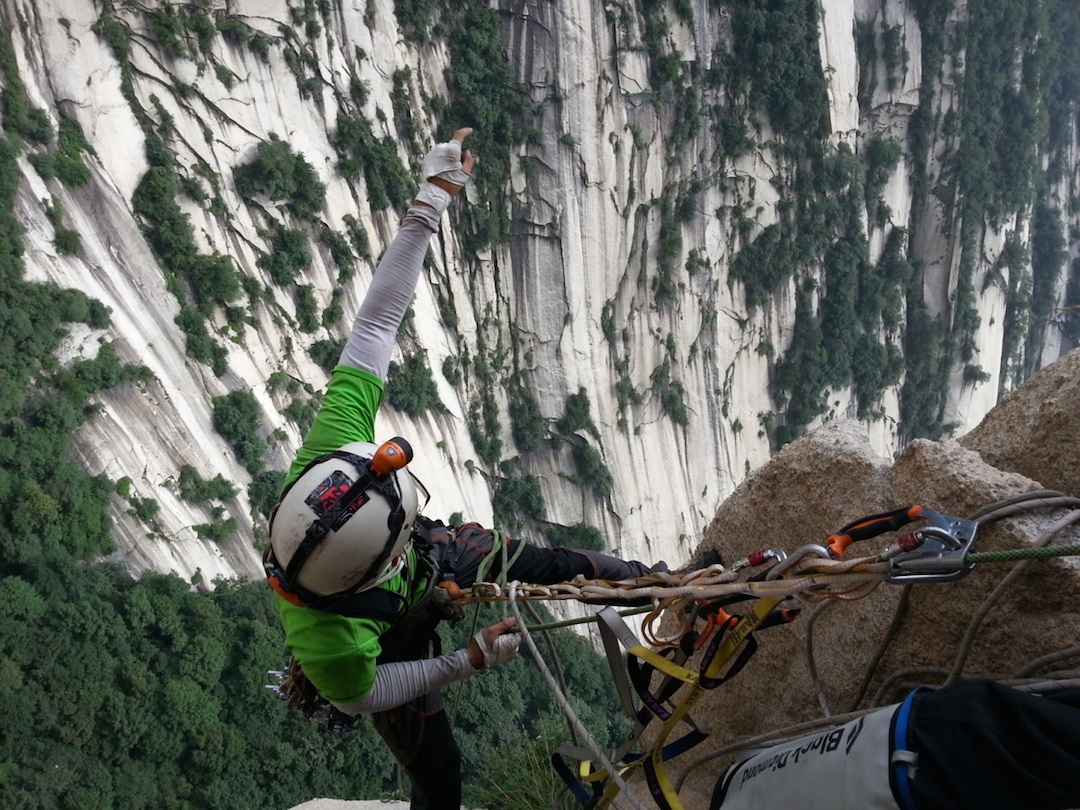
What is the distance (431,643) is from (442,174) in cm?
140

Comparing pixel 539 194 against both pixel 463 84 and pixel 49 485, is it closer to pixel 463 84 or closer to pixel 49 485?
pixel 463 84

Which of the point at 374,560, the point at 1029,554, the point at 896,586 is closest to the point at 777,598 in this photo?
the point at 1029,554

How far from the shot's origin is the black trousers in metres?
2.25

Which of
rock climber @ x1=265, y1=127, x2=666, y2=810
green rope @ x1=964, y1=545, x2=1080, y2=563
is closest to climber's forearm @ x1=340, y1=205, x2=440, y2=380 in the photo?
rock climber @ x1=265, y1=127, x2=666, y2=810

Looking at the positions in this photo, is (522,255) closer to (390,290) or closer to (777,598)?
(390,290)

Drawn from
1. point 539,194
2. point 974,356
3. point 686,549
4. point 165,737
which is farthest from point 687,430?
point 165,737

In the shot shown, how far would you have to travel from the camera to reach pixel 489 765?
362 cm

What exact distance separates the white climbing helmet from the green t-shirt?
75 millimetres

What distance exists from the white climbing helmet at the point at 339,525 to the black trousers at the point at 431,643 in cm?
46

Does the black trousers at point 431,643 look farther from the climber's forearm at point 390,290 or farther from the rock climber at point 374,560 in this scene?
the climber's forearm at point 390,290

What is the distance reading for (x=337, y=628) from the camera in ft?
5.82

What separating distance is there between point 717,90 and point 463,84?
9778 millimetres

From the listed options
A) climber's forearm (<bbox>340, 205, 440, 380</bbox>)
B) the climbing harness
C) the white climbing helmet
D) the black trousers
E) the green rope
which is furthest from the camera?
the black trousers

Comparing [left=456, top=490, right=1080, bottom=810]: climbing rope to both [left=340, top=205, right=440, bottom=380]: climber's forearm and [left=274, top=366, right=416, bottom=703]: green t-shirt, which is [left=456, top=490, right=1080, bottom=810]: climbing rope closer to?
[left=274, top=366, right=416, bottom=703]: green t-shirt
